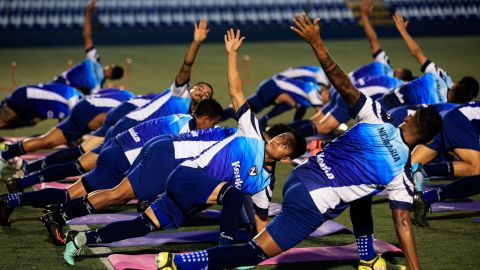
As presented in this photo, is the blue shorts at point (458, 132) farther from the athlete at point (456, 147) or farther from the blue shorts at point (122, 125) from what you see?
the blue shorts at point (122, 125)

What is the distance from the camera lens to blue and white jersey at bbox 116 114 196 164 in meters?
9.21

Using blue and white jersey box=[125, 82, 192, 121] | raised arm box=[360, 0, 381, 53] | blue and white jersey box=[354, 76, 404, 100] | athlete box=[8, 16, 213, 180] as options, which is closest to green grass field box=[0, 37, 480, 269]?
athlete box=[8, 16, 213, 180]

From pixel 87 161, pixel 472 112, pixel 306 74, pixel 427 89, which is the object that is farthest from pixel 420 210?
pixel 306 74

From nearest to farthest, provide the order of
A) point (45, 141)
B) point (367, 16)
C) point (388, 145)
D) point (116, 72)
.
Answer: point (388, 145), point (45, 141), point (367, 16), point (116, 72)

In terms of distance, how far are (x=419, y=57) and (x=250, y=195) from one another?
4.82 metres

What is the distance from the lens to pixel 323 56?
22.6ft

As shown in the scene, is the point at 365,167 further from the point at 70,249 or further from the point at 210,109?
the point at 70,249

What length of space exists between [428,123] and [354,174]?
692 mm

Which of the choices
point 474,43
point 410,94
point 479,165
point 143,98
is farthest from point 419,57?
point 474,43

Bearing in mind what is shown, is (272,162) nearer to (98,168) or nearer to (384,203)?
(98,168)

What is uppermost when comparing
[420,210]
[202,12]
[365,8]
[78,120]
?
[365,8]

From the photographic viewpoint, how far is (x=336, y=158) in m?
7.15

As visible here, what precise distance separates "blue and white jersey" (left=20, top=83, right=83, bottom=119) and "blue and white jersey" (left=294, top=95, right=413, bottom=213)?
7128mm

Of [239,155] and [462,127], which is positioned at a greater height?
[239,155]
